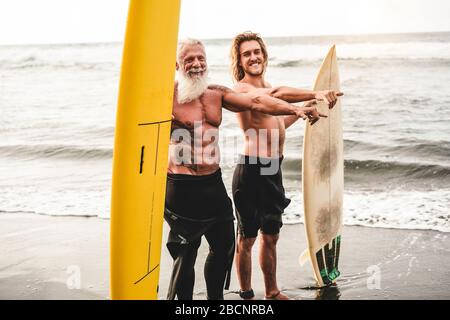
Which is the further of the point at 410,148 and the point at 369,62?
the point at 369,62

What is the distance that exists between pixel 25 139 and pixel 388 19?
3.83 meters

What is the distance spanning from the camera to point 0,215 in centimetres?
408

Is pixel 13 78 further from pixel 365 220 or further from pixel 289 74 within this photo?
pixel 365 220

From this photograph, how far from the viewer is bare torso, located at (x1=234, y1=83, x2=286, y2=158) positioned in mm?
2717

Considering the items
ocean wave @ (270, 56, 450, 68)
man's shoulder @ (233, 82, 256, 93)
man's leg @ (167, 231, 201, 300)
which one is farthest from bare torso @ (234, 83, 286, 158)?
ocean wave @ (270, 56, 450, 68)

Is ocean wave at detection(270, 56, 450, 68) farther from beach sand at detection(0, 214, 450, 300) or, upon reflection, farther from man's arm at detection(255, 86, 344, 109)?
man's arm at detection(255, 86, 344, 109)

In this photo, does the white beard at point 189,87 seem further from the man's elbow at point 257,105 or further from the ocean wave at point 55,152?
the ocean wave at point 55,152

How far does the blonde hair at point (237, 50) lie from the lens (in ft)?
8.79

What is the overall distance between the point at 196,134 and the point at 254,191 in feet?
1.56

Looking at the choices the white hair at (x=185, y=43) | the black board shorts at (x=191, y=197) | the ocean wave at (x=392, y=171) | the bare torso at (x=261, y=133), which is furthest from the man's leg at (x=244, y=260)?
the ocean wave at (x=392, y=171)

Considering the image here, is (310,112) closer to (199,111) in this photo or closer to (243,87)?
(243,87)

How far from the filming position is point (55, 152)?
5879mm

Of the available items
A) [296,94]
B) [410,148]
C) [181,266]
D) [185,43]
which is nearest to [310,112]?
[296,94]

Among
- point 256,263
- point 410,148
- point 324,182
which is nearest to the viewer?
point 324,182
